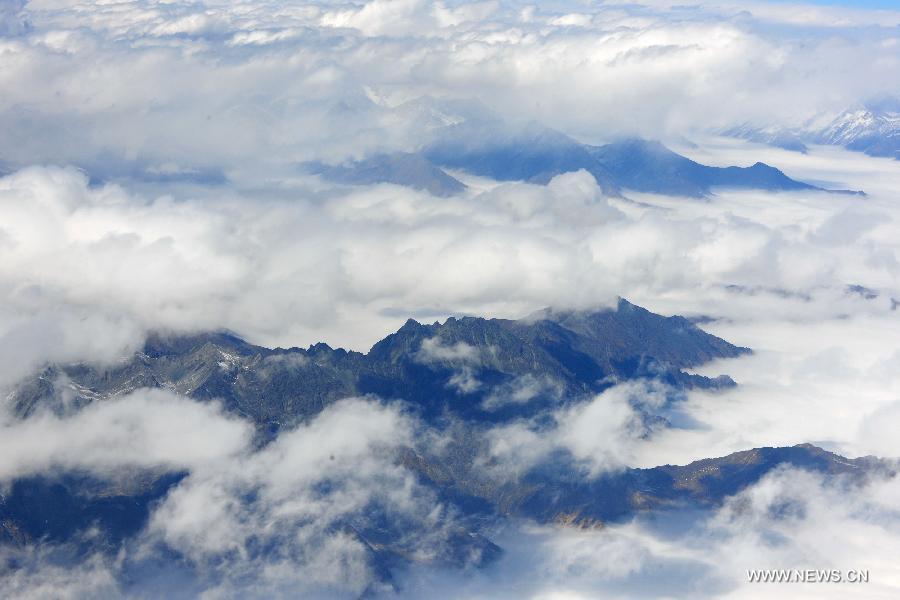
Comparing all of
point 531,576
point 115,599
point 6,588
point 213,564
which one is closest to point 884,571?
point 531,576

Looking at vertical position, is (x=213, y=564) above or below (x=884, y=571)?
above

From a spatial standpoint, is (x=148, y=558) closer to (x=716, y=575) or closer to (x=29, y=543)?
(x=29, y=543)

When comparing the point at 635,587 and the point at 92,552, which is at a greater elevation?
the point at 92,552

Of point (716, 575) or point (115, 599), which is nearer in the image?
point (115, 599)

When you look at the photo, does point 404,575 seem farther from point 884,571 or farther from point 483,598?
point 884,571

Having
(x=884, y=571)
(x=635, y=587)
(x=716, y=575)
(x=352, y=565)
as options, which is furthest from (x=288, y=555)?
(x=884, y=571)

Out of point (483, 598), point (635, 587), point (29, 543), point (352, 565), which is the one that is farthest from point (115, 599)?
point (635, 587)

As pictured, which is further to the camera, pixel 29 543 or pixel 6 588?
pixel 29 543

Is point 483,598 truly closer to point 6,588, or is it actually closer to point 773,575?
point 773,575
